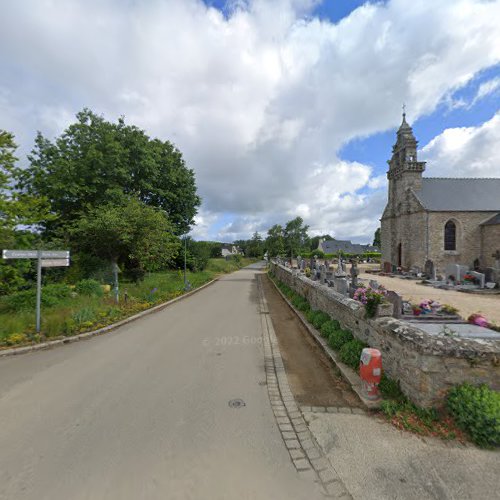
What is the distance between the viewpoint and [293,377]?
511 centimetres

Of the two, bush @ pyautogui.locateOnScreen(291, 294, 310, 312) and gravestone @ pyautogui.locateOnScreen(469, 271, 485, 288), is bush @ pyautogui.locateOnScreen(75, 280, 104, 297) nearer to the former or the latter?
bush @ pyautogui.locateOnScreen(291, 294, 310, 312)

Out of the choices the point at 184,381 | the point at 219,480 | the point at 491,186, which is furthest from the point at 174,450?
the point at 491,186

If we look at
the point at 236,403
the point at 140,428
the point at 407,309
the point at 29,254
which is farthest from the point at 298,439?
the point at 29,254

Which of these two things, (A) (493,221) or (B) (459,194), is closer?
(A) (493,221)

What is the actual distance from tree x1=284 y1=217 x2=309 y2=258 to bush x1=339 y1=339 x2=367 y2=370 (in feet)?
135

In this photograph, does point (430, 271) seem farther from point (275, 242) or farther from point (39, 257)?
point (275, 242)

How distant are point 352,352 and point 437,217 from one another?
949 inches

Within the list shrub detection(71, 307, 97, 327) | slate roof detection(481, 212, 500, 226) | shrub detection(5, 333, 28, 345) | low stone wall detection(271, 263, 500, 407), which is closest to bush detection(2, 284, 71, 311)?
shrub detection(71, 307, 97, 327)

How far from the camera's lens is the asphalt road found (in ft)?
8.55

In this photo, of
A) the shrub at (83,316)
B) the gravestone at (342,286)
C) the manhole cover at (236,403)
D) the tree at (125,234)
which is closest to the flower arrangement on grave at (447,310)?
the gravestone at (342,286)

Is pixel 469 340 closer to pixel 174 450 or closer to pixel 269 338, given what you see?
pixel 174 450

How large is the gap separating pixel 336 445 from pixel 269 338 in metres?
4.45

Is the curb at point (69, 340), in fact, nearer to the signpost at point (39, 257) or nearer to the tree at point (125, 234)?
the signpost at point (39, 257)

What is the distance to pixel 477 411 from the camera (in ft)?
10.4
